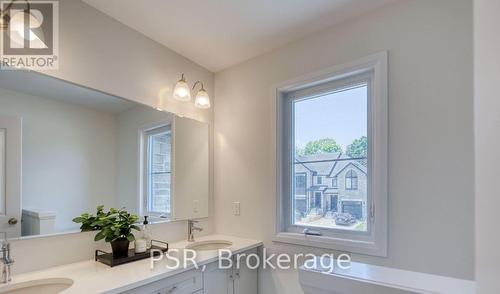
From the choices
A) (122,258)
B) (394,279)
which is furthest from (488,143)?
(122,258)

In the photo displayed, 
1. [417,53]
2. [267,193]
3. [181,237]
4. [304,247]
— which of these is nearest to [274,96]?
[267,193]

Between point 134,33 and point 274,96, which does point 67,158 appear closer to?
point 134,33

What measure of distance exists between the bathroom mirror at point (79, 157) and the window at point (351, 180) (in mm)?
1308

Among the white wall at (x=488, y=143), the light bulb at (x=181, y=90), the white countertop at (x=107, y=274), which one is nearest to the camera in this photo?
the white wall at (x=488, y=143)

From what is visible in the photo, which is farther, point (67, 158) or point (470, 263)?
point (67, 158)

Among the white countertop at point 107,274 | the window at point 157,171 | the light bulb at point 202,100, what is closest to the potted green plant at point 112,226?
the white countertop at point 107,274

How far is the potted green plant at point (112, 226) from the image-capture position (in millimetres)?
1793

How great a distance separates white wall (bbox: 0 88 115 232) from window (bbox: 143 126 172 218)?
262 mm

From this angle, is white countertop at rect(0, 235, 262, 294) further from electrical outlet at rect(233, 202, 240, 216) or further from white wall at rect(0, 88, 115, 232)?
electrical outlet at rect(233, 202, 240, 216)

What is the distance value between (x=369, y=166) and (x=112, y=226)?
5.56ft

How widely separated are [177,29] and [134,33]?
32cm

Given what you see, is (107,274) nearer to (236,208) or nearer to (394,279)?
(236,208)

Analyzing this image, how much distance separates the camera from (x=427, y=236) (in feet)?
5.28

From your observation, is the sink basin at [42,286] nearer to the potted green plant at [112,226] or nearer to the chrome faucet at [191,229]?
the potted green plant at [112,226]
